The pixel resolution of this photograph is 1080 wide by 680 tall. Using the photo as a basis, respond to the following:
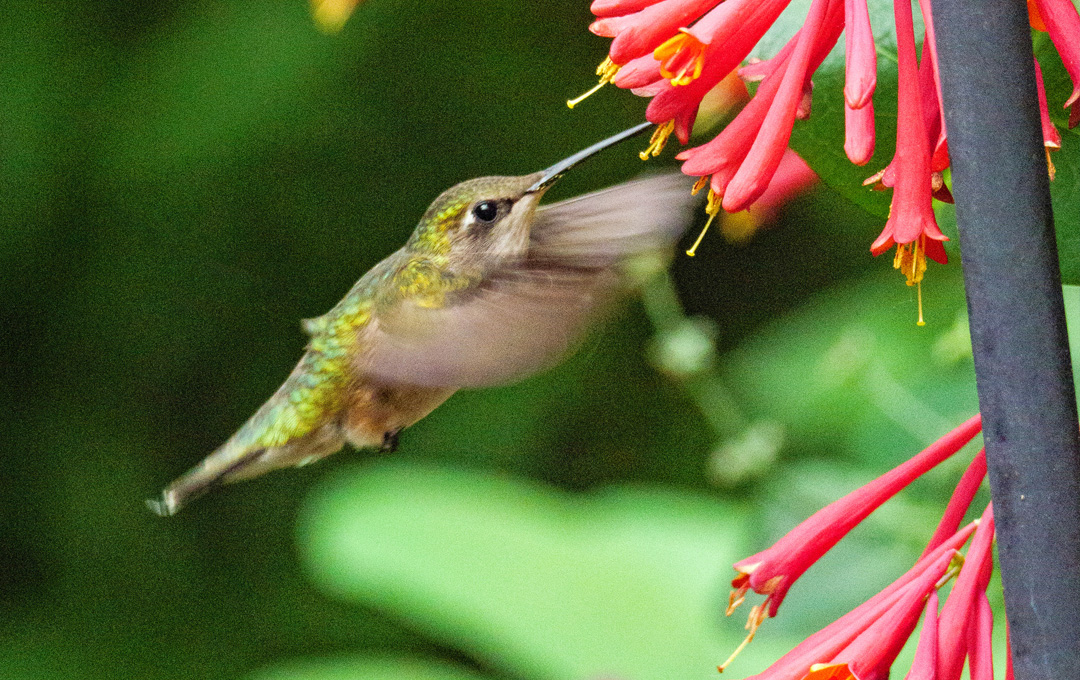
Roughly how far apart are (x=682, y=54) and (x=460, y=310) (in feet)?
1.96

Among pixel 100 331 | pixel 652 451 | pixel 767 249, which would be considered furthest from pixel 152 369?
pixel 767 249

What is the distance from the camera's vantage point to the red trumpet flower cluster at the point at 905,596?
2.41ft

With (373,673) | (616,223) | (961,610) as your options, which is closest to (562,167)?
(616,223)

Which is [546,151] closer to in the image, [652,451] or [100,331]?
[652,451]

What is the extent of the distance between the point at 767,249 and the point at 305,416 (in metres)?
2.16

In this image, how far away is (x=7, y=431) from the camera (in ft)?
11.3

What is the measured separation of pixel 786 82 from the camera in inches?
30.9

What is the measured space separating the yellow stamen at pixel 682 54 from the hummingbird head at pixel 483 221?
48 cm

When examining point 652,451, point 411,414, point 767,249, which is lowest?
point 652,451

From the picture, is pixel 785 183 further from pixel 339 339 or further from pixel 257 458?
pixel 257 458

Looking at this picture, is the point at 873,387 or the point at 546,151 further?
the point at 546,151

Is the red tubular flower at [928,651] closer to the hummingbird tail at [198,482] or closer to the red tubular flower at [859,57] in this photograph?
the red tubular flower at [859,57]

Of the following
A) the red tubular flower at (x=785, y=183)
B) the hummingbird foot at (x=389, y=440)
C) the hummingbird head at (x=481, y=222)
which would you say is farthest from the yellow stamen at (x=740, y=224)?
the hummingbird foot at (x=389, y=440)

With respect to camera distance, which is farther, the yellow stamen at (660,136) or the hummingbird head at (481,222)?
the hummingbird head at (481,222)
